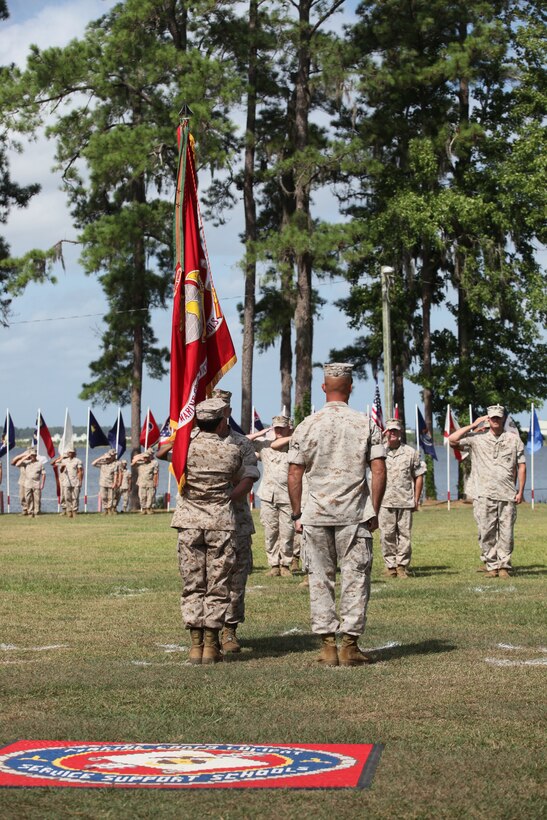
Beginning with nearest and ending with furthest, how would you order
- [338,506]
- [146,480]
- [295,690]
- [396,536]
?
[295,690] → [338,506] → [396,536] → [146,480]

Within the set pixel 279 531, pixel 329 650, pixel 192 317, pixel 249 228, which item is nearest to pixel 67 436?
pixel 249 228

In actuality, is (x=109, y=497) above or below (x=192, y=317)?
below

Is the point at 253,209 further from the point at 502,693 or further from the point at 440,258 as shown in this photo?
the point at 502,693

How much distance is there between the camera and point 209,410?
413 inches

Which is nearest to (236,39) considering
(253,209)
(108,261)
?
(253,209)

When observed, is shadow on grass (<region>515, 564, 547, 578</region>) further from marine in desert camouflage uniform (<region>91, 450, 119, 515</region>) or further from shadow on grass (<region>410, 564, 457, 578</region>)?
marine in desert camouflage uniform (<region>91, 450, 119, 515</region>)

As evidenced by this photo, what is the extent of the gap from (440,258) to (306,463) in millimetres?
40144

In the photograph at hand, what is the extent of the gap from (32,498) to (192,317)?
29675 millimetres

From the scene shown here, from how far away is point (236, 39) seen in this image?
4553cm

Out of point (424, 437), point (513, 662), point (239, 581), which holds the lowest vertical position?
point (513, 662)

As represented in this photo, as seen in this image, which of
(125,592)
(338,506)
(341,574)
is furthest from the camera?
(125,592)

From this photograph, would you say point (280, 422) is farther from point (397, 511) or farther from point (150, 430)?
A: point (150, 430)

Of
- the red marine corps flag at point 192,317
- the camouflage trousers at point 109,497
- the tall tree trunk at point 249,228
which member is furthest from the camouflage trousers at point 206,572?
the tall tree trunk at point 249,228

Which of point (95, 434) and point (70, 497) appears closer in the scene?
point (70, 497)
